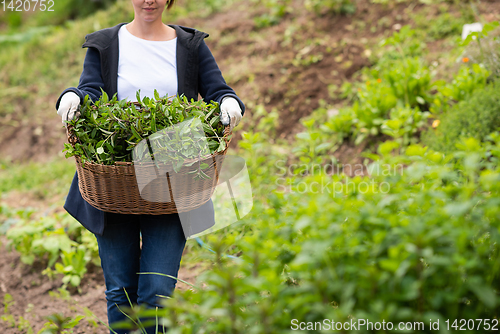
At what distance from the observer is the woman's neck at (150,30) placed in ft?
6.05

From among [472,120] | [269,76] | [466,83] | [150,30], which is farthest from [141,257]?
[269,76]

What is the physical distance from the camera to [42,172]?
4.65 meters

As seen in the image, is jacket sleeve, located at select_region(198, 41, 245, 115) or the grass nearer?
jacket sleeve, located at select_region(198, 41, 245, 115)

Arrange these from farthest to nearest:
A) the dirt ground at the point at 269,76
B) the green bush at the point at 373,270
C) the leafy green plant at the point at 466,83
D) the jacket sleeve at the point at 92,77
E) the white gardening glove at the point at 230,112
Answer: the leafy green plant at the point at 466,83
the dirt ground at the point at 269,76
the jacket sleeve at the point at 92,77
the white gardening glove at the point at 230,112
the green bush at the point at 373,270

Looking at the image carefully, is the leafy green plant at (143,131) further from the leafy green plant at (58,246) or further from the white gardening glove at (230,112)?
the leafy green plant at (58,246)

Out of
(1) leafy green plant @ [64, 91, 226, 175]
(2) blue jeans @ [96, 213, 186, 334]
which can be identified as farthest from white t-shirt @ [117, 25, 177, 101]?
(2) blue jeans @ [96, 213, 186, 334]

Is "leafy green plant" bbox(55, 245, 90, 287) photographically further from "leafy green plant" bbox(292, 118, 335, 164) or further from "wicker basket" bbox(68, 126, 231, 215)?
"leafy green plant" bbox(292, 118, 335, 164)

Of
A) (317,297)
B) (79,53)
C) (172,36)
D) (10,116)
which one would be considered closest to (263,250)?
(317,297)

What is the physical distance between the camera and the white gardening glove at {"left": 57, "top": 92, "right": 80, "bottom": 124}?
146 cm

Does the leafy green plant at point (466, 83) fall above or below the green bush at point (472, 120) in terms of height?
above

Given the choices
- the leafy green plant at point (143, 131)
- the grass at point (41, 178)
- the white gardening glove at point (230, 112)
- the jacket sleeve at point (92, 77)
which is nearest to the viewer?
the leafy green plant at point (143, 131)

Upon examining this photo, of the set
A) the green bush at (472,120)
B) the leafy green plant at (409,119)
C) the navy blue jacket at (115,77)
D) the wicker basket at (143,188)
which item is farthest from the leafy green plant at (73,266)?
the green bush at (472,120)

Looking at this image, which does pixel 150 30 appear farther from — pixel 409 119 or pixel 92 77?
pixel 409 119

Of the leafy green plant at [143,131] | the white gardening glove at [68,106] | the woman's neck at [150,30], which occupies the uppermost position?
the woman's neck at [150,30]
